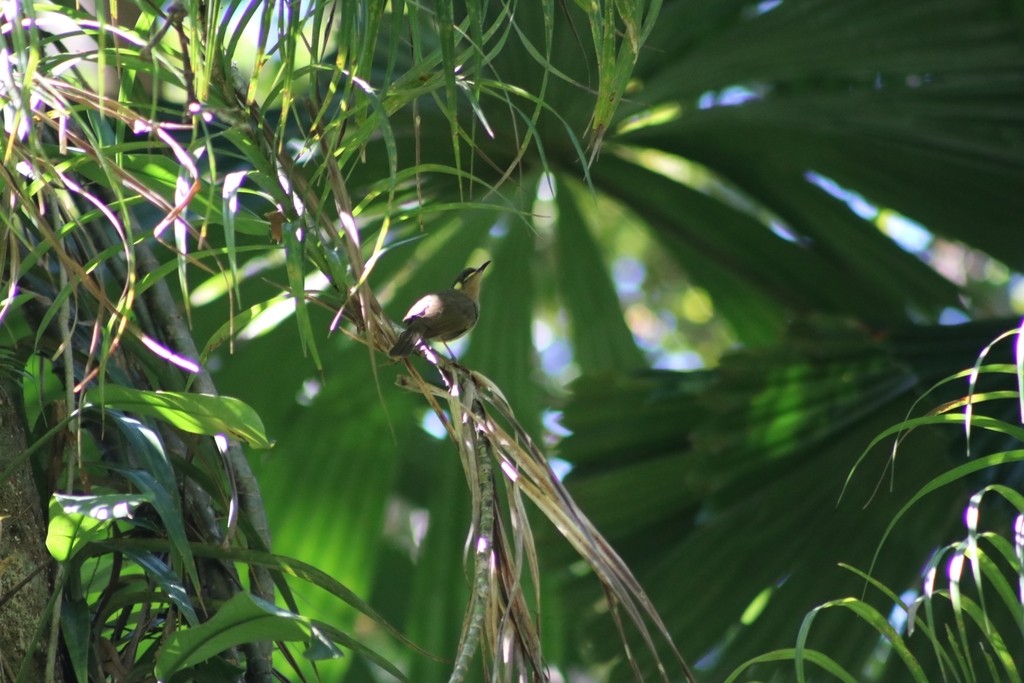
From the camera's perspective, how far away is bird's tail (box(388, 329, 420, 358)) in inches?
64.7

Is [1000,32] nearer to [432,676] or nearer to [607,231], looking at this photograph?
[432,676]

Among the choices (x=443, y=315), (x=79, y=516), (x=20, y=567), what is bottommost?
(x=443, y=315)

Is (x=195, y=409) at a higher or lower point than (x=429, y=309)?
higher

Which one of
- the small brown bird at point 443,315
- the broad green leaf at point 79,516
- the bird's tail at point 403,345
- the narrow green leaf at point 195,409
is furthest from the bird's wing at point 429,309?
the broad green leaf at point 79,516

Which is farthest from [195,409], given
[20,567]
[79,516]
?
[20,567]

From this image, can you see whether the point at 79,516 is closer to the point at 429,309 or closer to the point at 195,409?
the point at 195,409

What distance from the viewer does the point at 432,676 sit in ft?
11.2

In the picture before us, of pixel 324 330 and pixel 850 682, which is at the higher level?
pixel 850 682

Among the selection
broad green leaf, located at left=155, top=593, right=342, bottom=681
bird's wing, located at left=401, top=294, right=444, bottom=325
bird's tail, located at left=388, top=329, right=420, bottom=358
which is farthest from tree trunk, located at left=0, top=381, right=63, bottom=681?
bird's wing, located at left=401, top=294, right=444, bottom=325

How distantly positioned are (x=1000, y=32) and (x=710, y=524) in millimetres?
1598

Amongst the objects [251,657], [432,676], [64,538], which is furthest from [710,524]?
[64,538]

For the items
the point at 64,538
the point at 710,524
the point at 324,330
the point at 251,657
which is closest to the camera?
the point at 64,538

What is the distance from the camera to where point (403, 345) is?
1731 millimetres

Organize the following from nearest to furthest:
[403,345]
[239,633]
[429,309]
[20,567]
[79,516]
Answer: [239,633] → [79,516] → [20,567] → [403,345] → [429,309]
